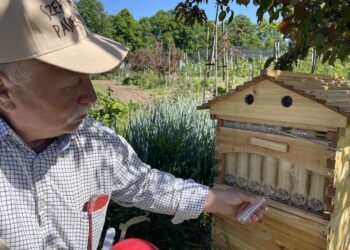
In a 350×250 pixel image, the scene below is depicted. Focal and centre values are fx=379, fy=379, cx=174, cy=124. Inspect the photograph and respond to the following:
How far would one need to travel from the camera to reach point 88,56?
1234 millimetres

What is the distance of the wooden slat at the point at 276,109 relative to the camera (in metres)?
1.47

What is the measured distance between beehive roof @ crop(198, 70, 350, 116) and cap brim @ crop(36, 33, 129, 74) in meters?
0.65

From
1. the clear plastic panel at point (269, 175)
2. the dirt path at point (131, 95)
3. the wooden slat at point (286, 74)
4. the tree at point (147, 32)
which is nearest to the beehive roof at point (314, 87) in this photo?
the wooden slat at point (286, 74)

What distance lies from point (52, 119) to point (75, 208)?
384mm

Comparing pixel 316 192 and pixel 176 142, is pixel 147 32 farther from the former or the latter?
pixel 316 192

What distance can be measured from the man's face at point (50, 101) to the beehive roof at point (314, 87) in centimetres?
76

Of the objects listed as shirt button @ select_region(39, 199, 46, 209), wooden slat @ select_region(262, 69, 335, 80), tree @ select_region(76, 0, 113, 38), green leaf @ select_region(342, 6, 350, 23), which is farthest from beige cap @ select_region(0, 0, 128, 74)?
tree @ select_region(76, 0, 113, 38)

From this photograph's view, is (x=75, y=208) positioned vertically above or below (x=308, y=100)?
below

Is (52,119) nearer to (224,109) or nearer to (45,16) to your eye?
(45,16)

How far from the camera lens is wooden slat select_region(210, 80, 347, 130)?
147 centimetres

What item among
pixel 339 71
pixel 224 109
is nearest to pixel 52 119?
pixel 224 109

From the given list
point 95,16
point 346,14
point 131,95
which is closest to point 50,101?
point 346,14

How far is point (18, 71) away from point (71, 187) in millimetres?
483

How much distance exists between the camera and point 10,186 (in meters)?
1.28
